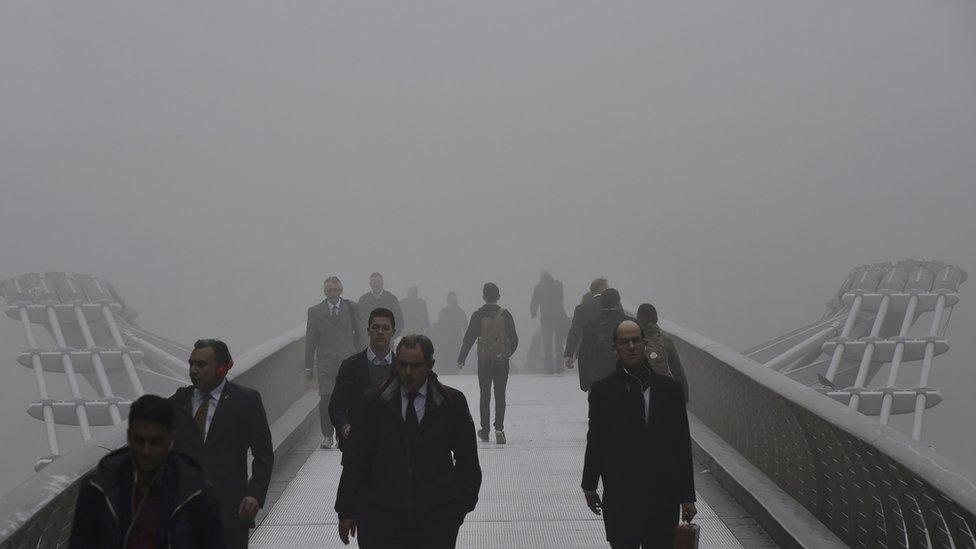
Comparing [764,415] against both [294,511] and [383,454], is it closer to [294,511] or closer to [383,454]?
[294,511]

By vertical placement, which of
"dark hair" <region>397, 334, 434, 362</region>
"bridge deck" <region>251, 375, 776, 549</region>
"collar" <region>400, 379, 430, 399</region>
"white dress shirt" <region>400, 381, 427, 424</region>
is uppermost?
"dark hair" <region>397, 334, 434, 362</region>

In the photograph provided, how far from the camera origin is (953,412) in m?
162

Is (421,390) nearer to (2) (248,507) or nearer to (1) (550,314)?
(2) (248,507)

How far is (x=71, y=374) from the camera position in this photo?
38656 millimetres

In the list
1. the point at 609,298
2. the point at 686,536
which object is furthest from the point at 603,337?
the point at 686,536

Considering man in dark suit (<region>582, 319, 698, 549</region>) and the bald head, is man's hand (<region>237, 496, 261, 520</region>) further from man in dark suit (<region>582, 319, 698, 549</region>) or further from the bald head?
the bald head

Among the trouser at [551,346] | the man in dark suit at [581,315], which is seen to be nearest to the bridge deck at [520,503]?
the man in dark suit at [581,315]

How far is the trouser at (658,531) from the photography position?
16.0 ft

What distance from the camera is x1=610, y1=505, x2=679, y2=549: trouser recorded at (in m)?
4.88

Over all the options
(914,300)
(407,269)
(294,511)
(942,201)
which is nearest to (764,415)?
(294,511)

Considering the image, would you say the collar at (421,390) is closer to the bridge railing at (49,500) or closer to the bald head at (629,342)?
the bald head at (629,342)

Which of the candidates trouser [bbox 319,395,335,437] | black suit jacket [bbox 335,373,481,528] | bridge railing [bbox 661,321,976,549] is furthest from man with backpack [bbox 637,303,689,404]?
trouser [bbox 319,395,335,437]

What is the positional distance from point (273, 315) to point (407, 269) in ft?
70.1

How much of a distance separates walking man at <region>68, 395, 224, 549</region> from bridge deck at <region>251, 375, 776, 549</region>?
171 inches
